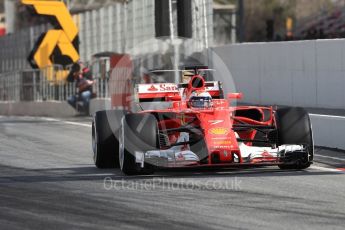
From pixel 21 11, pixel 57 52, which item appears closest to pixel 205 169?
pixel 57 52

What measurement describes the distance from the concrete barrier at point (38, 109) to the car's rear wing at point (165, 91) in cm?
1547

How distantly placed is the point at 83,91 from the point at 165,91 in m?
15.0

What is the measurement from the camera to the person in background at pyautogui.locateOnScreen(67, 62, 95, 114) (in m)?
27.8

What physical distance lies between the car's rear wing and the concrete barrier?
15469 millimetres

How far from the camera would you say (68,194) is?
10234mm

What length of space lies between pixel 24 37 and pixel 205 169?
30.7 metres

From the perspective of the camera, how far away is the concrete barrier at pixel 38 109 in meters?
29.0

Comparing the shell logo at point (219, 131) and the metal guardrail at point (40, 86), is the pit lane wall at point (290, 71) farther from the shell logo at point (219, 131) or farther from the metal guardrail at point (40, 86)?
the shell logo at point (219, 131)

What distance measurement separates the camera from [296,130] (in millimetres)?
11805

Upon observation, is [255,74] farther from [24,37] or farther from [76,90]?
[24,37]

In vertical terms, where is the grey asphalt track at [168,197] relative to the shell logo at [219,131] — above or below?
below

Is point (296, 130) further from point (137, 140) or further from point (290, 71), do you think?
point (290, 71)

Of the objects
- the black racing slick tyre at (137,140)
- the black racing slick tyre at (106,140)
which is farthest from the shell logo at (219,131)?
the black racing slick tyre at (106,140)

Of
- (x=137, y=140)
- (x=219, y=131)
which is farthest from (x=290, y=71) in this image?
(x=137, y=140)
